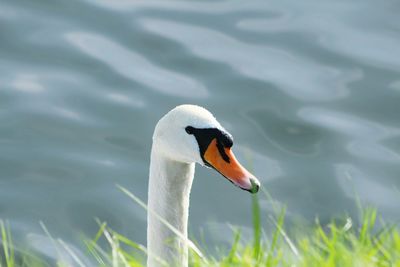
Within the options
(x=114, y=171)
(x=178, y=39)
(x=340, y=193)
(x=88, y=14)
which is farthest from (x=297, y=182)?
(x=88, y=14)

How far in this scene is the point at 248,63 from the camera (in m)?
10.3

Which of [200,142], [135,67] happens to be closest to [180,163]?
[200,142]

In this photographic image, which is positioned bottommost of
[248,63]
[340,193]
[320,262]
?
[340,193]

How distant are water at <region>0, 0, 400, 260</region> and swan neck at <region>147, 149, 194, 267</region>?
7.65 ft

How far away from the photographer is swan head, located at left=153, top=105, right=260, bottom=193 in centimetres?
589

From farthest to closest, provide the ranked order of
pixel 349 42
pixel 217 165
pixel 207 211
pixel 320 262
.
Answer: pixel 349 42 < pixel 207 211 < pixel 217 165 < pixel 320 262

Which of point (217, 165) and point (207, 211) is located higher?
point (217, 165)

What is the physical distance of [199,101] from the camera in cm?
983

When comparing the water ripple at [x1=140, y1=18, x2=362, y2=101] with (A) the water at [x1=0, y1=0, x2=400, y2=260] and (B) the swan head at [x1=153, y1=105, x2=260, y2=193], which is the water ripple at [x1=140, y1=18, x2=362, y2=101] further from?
(B) the swan head at [x1=153, y1=105, x2=260, y2=193]

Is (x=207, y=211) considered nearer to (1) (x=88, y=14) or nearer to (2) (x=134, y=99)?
(2) (x=134, y=99)

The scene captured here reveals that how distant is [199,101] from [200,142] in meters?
3.93

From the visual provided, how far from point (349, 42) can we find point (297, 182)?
1.86 metres

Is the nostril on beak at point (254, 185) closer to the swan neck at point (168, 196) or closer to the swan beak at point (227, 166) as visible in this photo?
the swan beak at point (227, 166)

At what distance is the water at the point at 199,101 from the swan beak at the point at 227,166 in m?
2.80
